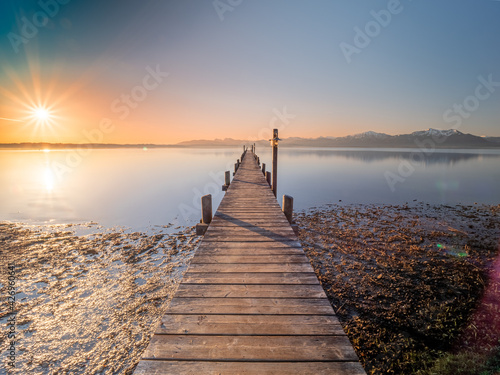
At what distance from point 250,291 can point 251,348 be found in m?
0.93

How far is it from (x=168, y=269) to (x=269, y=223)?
4.51 metres

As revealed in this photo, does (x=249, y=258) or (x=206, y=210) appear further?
(x=206, y=210)

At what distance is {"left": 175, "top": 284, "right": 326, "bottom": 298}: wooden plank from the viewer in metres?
3.03

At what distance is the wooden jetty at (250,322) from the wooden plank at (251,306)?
13mm

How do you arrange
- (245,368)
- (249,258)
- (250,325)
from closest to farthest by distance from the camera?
(245,368), (250,325), (249,258)

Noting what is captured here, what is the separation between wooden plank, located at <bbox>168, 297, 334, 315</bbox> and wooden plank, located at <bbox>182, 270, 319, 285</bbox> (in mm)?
397

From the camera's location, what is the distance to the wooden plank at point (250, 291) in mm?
3025

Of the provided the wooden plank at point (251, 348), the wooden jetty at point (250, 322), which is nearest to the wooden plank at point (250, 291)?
the wooden jetty at point (250, 322)

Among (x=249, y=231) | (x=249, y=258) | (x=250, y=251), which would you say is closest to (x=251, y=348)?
(x=249, y=258)

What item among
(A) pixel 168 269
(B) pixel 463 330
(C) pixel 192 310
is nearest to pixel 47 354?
(A) pixel 168 269

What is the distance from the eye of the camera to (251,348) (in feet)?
7.25

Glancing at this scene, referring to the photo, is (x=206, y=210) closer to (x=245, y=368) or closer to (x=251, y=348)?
(x=251, y=348)

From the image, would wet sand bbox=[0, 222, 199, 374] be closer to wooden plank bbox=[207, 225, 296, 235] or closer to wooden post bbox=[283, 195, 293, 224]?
wooden plank bbox=[207, 225, 296, 235]

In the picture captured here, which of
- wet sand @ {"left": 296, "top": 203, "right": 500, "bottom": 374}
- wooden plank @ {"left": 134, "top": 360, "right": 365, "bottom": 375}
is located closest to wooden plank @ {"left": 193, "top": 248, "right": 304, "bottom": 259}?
wooden plank @ {"left": 134, "top": 360, "right": 365, "bottom": 375}
